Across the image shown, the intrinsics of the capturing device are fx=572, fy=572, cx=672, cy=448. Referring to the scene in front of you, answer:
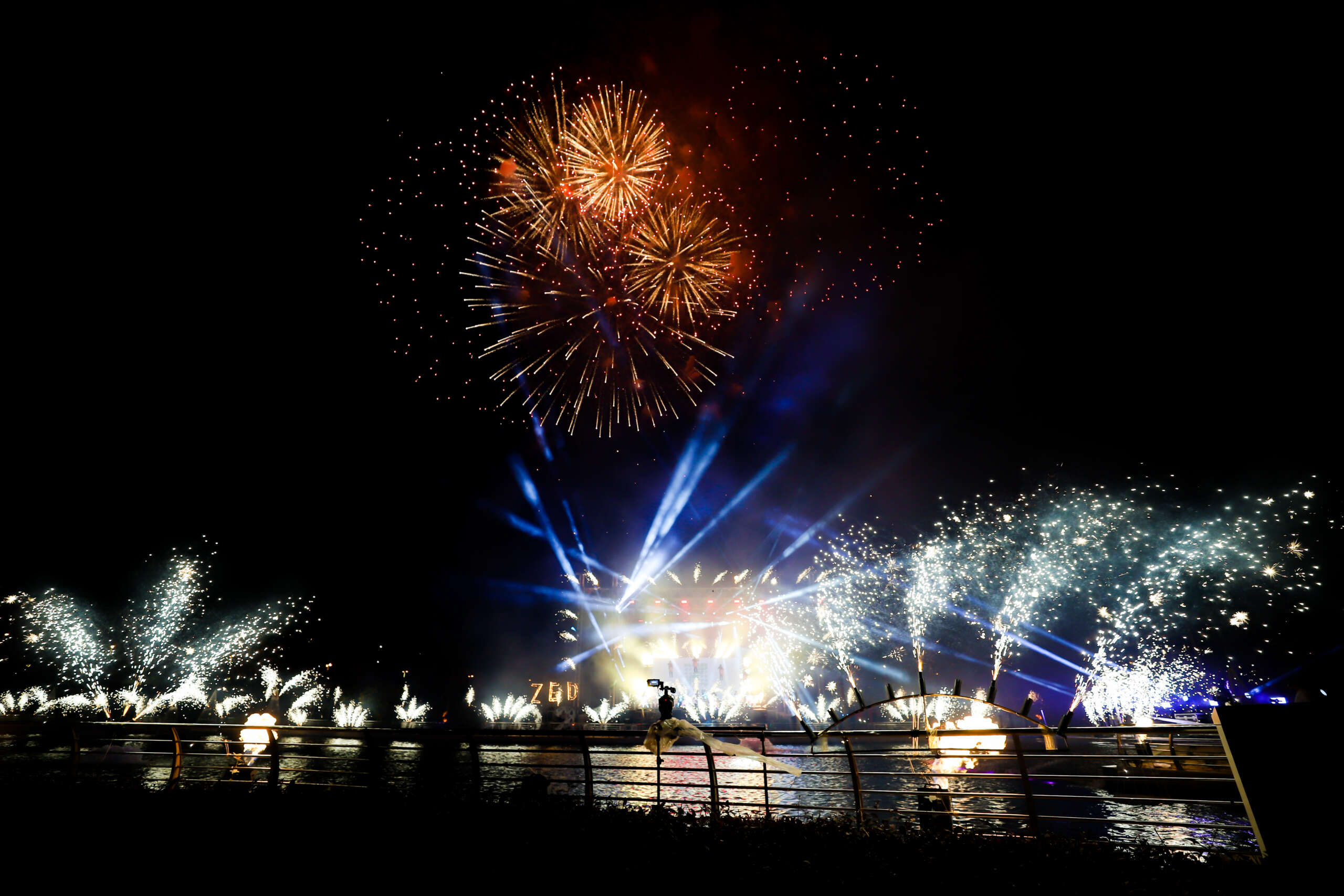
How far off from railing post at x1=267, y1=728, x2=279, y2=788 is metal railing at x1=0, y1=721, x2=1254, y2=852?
0.02 meters

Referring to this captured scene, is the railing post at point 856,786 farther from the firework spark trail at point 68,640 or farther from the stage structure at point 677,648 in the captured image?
the stage structure at point 677,648

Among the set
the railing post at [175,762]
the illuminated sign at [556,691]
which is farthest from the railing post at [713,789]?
the illuminated sign at [556,691]

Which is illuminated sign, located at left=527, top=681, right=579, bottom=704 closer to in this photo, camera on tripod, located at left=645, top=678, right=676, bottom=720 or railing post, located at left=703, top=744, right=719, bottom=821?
camera on tripod, located at left=645, top=678, right=676, bottom=720

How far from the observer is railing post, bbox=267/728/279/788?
860 cm

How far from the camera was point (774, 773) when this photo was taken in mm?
6934

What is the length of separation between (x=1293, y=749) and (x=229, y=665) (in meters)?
63.3

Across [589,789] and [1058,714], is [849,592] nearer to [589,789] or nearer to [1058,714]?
[1058,714]

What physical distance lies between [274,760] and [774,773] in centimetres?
760

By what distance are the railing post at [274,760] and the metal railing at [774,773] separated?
2 centimetres

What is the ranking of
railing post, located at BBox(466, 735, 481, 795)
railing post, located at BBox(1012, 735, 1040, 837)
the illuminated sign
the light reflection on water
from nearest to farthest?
railing post, located at BBox(1012, 735, 1040, 837), railing post, located at BBox(466, 735, 481, 795), the light reflection on water, the illuminated sign

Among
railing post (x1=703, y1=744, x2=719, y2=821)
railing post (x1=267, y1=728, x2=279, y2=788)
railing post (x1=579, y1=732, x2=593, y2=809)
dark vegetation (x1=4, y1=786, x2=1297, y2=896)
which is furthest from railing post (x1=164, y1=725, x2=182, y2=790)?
railing post (x1=703, y1=744, x2=719, y2=821)

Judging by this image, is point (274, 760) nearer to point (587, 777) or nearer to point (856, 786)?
point (587, 777)

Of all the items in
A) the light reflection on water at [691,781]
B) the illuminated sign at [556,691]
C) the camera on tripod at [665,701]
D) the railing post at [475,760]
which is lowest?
the light reflection on water at [691,781]

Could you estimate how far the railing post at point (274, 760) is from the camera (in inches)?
339
